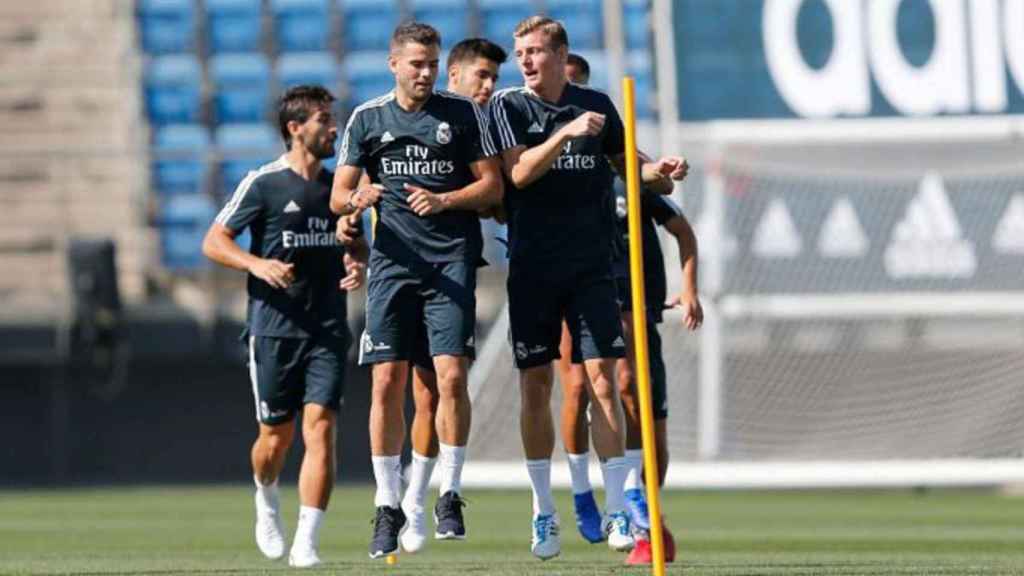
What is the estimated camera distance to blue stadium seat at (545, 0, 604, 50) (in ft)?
76.3

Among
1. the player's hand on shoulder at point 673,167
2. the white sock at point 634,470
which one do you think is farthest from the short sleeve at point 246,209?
the player's hand on shoulder at point 673,167

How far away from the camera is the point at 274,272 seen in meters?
10.5

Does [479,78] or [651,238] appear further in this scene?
[651,238]

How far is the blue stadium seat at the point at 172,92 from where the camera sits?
936 inches

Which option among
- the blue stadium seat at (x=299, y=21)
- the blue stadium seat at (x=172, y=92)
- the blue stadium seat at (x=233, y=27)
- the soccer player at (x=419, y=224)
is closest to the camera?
the soccer player at (x=419, y=224)

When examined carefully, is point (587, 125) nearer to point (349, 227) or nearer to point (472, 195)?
point (472, 195)

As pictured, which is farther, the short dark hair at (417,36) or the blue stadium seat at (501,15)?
the blue stadium seat at (501,15)

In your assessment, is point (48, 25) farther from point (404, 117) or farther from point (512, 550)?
point (404, 117)

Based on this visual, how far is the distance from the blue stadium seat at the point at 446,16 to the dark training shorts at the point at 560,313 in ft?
45.2

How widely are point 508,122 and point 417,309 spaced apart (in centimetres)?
92

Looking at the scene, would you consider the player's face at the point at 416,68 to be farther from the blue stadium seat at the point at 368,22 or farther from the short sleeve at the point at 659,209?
the blue stadium seat at the point at 368,22

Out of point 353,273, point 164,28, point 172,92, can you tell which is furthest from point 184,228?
point 353,273

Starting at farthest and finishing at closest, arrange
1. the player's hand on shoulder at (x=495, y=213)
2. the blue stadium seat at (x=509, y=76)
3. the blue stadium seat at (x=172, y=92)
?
the blue stadium seat at (x=172, y=92) < the blue stadium seat at (x=509, y=76) < the player's hand on shoulder at (x=495, y=213)

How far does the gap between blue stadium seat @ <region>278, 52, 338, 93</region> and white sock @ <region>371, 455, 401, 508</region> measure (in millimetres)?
13932
